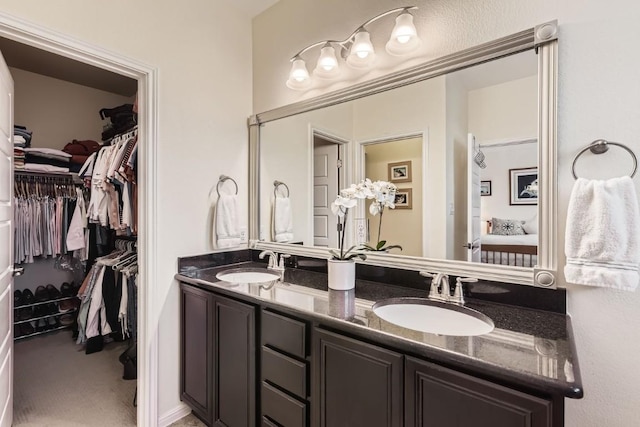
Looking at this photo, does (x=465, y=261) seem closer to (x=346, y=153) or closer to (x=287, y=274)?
(x=346, y=153)

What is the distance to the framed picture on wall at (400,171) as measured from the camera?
1653 millimetres

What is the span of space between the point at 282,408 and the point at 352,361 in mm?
490

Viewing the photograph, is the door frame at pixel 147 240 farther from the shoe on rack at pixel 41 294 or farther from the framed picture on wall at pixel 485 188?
the shoe on rack at pixel 41 294

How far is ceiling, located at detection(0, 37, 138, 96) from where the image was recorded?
274 centimetres

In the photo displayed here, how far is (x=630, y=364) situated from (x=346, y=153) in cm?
150

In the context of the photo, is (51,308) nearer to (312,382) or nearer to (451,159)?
(312,382)

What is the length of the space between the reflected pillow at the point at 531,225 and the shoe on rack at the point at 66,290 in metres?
4.11

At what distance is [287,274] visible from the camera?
2.00 m

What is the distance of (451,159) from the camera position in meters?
1.53

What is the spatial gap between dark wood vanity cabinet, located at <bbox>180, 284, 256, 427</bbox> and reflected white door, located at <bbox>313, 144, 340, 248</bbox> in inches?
26.2

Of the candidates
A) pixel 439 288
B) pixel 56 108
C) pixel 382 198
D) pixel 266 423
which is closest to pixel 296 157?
pixel 382 198

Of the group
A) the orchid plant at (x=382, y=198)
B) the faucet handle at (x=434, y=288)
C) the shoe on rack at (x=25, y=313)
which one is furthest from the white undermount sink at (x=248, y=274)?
the shoe on rack at (x=25, y=313)

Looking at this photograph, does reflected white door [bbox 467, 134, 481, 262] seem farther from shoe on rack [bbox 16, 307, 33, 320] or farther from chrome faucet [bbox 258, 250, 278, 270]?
shoe on rack [bbox 16, 307, 33, 320]

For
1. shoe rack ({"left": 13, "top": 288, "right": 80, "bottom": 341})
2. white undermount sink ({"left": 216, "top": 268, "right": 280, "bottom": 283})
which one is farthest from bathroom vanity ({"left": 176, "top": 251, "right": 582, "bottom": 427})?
shoe rack ({"left": 13, "top": 288, "right": 80, "bottom": 341})
